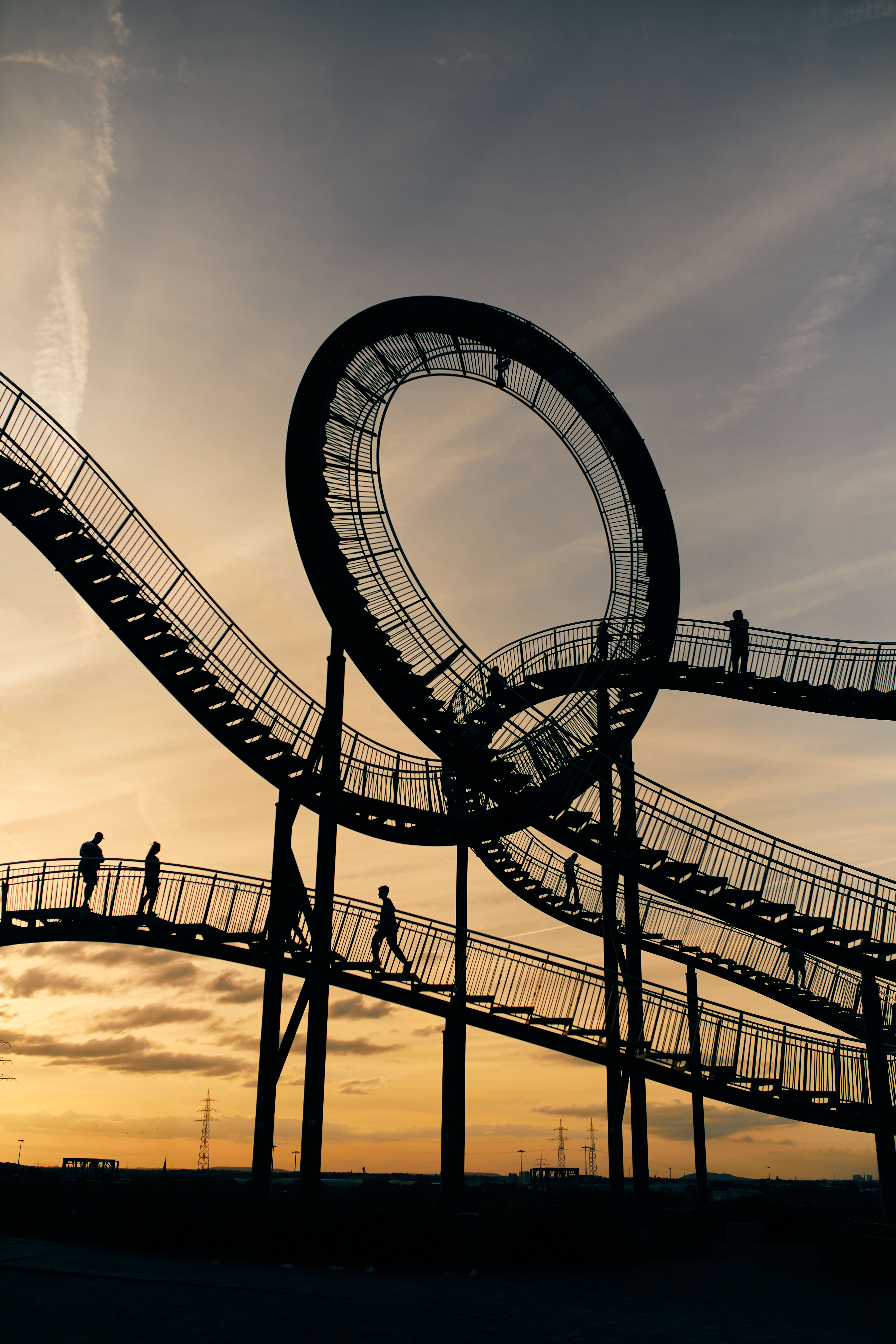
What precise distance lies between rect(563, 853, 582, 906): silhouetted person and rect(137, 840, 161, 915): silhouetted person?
396 inches

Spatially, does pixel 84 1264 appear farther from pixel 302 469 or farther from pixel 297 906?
pixel 302 469

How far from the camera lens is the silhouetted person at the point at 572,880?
76.4ft

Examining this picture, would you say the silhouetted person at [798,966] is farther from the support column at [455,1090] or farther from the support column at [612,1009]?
the support column at [455,1090]

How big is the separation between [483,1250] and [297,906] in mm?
6943

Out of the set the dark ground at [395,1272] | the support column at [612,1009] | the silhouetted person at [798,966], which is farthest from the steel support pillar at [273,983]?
the silhouetted person at [798,966]

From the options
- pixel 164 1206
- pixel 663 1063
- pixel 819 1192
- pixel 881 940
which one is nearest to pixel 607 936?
pixel 663 1063

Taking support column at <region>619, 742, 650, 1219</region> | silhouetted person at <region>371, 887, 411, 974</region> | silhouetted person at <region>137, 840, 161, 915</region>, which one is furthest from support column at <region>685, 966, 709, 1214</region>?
silhouetted person at <region>137, 840, 161, 915</region>

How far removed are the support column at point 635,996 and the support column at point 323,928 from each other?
5436mm

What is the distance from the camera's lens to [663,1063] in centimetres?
1756

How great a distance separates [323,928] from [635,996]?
6232mm

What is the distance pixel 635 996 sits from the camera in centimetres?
1795

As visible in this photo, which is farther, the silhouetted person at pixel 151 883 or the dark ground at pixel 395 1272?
the silhouetted person at pixel 151 883

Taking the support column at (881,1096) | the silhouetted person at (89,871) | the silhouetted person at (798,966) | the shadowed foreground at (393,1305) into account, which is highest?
the silhouetted person at (89,871)

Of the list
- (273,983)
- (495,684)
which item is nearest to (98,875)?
(273,983)
